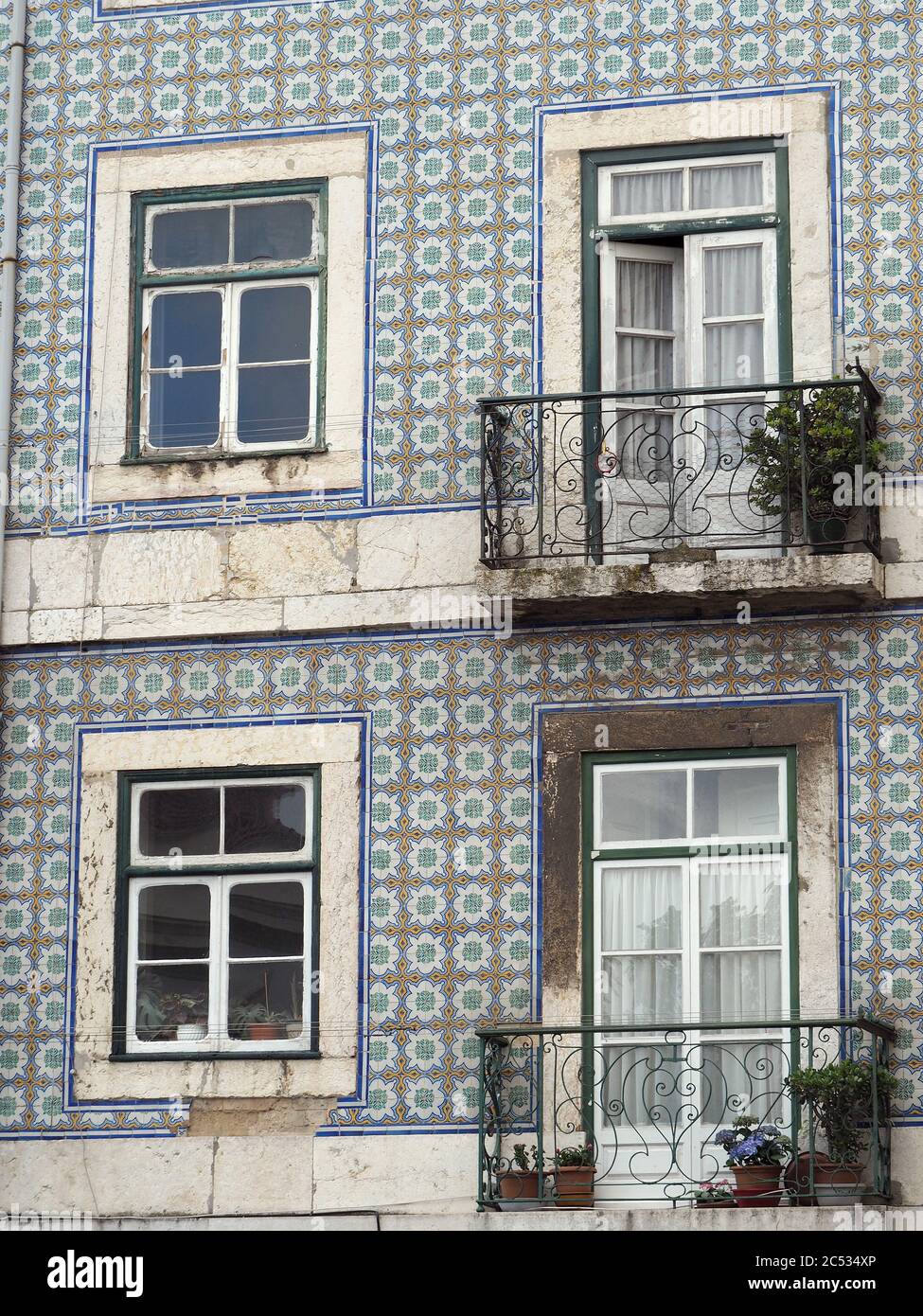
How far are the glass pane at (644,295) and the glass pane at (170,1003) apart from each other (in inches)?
145

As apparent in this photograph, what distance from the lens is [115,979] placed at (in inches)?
534

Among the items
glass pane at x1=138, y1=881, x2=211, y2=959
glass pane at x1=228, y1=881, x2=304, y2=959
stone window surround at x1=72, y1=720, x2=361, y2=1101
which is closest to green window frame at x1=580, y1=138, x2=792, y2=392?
stone window surround at x1=72, y1=720, x2=361, y2=1101

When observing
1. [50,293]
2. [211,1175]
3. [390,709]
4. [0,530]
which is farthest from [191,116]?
[211,1175]

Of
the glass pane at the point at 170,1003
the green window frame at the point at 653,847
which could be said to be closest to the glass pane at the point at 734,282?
the green window frame at the point at 653,847

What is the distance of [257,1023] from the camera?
13.4m

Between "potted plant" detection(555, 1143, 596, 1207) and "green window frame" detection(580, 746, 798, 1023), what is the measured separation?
2.18ft

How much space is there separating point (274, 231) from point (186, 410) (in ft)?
3.22

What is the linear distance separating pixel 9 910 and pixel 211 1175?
161 centimetres

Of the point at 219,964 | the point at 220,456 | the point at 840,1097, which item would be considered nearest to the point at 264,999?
the point at 219,964

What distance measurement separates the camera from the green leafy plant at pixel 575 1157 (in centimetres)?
1266

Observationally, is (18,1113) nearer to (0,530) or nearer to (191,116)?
(0,530)

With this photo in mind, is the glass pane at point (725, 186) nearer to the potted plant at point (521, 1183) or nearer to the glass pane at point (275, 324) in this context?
the glass pane at point (275, 324)

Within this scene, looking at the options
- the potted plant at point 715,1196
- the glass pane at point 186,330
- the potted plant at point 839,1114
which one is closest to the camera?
the potted plant at point 839,1114

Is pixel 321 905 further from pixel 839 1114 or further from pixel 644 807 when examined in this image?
pixel 839 1114
